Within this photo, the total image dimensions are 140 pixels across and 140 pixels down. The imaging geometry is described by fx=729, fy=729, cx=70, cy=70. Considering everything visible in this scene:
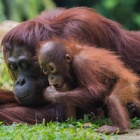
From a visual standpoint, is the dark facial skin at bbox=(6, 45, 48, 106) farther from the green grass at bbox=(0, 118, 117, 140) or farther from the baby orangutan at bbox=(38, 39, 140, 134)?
the green grass at bbox=(0, 118, 117, 140)

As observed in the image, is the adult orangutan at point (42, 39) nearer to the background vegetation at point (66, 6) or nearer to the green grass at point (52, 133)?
the green grass at point (52, 133)

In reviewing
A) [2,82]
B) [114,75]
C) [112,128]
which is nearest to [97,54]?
[114,75]

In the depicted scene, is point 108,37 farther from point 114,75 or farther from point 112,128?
point 112,128

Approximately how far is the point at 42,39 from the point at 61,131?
1.22 metres

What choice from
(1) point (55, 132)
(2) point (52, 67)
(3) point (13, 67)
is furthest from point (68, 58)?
(1) point (55, 132)

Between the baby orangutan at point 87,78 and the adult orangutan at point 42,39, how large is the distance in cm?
21

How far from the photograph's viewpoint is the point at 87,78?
5719 mm

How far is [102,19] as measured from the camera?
642cm

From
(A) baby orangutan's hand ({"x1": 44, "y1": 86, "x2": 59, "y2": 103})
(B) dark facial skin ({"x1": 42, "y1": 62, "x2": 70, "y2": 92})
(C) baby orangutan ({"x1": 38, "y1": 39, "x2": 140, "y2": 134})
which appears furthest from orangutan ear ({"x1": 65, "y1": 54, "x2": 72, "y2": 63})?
(A) baby orangutan's hand ({"x1": 44, "y1": 86, "x2": 59, "y2": 103})

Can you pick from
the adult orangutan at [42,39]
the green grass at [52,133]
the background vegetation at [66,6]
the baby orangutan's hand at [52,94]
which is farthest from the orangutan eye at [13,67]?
the background vegetation at [66,6]

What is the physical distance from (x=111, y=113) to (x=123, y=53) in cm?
98

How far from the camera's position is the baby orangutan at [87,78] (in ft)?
18.6

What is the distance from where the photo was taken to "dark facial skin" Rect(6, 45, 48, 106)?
20.5ft

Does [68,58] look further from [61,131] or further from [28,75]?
[61,131]
